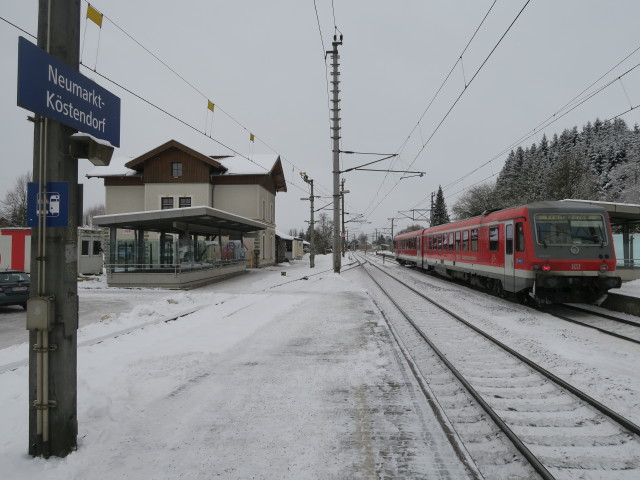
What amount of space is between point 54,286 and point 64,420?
1.08 metres

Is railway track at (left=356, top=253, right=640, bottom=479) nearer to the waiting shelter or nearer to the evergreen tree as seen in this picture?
the waiting shelter

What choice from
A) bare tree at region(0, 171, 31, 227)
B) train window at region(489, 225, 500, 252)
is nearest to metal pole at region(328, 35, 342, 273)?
train window at region(489, 225, 500, 252)

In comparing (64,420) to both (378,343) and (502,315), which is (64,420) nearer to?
(378,343)

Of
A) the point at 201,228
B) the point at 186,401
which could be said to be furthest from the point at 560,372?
the point at 201,228

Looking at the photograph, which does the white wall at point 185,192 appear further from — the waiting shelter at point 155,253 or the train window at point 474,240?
the train window at point 474,240

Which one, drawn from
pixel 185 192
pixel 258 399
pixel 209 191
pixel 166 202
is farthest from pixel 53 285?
pixel 166 202

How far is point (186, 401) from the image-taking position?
468cm

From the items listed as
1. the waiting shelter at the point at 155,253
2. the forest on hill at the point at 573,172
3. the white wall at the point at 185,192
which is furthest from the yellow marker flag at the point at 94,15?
the forest on hill at the point at 573,172

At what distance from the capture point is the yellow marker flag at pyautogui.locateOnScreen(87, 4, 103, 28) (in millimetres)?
6711

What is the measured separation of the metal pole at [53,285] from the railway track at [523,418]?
342cm

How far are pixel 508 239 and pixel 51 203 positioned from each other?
471 inches

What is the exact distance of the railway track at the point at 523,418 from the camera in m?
3.40

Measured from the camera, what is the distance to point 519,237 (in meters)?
11.7

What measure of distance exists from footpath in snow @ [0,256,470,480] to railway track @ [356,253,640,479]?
1.31 feet
